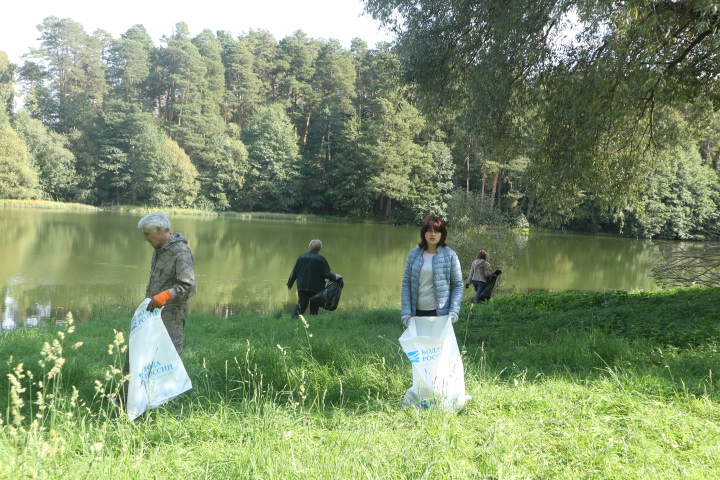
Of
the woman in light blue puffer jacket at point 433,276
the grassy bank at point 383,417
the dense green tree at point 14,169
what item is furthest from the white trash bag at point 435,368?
the dense green tree at point 14,169

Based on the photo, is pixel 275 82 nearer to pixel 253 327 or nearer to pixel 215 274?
pixel 215 274

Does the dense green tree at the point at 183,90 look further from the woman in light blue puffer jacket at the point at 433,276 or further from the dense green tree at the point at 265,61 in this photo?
the woman in light blue puffer jacket at the point at 433,276

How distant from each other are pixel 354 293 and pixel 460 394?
10797mm

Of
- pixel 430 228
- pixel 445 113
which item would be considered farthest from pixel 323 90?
pixel 430 228

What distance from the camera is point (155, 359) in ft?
10.7

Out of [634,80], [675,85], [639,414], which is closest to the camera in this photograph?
[639,414]

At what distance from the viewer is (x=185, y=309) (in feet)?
12.4

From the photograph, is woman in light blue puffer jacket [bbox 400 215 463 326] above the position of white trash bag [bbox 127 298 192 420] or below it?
above

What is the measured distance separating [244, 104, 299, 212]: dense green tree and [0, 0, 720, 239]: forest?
0.17m

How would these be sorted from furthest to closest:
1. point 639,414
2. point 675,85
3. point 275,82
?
point 275,82, point 675,85, point 639,414

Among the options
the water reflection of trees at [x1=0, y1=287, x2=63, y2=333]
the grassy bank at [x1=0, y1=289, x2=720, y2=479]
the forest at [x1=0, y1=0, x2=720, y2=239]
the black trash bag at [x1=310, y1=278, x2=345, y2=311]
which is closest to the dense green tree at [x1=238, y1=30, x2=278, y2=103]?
the forest at [x1=0, y1=0, x2=720, y2=239]

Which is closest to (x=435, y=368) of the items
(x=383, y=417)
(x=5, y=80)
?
(x=383, y=417)

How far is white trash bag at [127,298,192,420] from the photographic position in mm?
3199

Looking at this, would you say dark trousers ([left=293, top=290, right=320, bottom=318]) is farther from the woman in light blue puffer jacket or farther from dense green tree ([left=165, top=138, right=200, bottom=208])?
dense green tree ([left=165, top=138, right=200, bottom=208])
